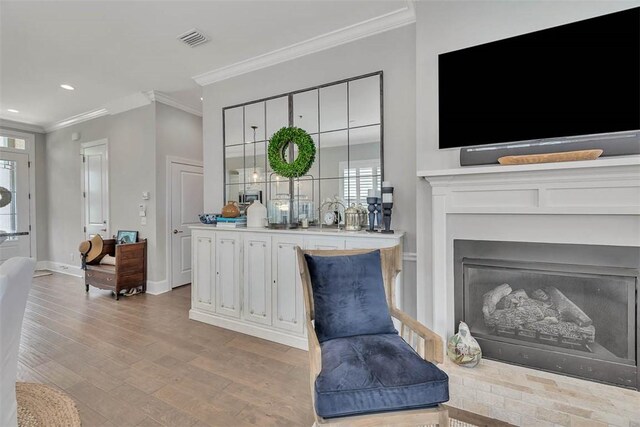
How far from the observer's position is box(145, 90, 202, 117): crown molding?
416 cm

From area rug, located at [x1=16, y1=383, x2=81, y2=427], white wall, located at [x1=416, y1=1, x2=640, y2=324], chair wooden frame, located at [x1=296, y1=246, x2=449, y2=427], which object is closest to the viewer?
chair wooden frame, located at [x1=296, y1=246, x2=449, y2=427]

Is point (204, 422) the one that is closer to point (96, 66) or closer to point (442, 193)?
point (442, 193)

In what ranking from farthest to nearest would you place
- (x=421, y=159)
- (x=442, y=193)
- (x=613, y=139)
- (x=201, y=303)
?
(x=201, y=303) → (x=421, y=159) → (x=442, y=193) → (x=613, y=139)

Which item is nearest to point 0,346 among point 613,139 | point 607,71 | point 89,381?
point 89,381

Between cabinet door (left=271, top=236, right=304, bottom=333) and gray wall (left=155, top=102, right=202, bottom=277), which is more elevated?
gray wall (left=155, top=102, right=202, bottom=277)

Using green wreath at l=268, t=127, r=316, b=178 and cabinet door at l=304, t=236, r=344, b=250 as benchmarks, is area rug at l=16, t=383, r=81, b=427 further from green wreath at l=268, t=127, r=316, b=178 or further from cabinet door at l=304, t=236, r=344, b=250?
green wreath at l=268, t=127, r=316, b=178

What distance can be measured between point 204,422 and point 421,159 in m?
2.30

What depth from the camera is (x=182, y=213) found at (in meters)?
4.59

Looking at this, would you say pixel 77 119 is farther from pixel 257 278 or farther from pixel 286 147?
pixel 257 278

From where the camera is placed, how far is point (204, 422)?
1679 mm

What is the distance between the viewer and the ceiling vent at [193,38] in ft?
8.88

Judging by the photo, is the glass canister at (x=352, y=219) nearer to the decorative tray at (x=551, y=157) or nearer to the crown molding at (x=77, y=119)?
the decorative tray at (x=551, y=157)

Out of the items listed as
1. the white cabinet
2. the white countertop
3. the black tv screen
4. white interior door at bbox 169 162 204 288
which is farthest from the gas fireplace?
white interior door at bbox 169 162 204 288

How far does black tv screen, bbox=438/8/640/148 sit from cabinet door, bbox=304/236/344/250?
114cm
